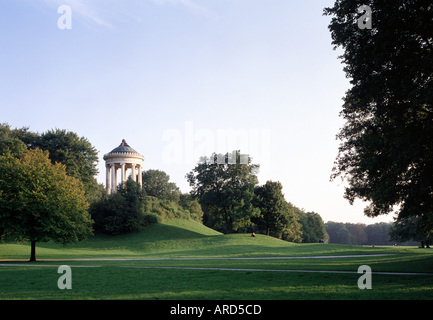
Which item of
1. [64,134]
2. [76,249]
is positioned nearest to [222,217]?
[76,249]

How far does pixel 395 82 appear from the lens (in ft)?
51.7

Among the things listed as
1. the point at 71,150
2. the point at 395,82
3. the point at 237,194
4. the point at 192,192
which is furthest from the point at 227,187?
the point at 395,82

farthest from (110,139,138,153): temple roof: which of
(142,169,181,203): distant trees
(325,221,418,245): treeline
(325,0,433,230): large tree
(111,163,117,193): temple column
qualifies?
(325,221,418,245): treeline

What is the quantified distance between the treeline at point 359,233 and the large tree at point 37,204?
417ft

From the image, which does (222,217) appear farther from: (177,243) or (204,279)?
(204,279)

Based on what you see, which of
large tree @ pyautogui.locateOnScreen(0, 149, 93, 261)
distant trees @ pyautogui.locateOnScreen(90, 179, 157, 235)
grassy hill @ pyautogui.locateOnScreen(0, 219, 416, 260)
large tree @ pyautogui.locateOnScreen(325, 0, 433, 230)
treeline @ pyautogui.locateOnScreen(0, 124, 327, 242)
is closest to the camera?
large tree @ pyautogui.locateOnScreen(325, 0, 433, 230)

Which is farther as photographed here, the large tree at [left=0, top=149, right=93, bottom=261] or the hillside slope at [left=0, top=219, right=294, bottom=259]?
the hillside slope at [left=0, top=219, right=294, bottom=259]

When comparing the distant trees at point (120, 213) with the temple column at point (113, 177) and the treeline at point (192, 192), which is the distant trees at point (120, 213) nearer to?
the treeline at point (192, 192)

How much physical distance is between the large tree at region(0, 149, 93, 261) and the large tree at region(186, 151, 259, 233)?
30693mm

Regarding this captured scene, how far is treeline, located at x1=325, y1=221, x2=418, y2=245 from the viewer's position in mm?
140750

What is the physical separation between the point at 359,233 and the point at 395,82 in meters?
144

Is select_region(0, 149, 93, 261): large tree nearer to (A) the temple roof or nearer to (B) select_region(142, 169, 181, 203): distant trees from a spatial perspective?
(A) the temple roof

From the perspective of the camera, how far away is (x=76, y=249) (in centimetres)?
4444
